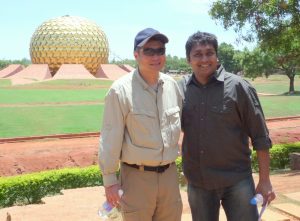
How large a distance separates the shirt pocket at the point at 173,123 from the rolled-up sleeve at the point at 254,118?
1.39ft

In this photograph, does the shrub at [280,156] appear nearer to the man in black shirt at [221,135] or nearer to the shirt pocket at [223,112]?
the man in black shirt at [221,135]

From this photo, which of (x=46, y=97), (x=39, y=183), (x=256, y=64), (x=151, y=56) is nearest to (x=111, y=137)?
(x=151, y=56)

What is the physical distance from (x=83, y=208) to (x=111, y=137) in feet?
7.41

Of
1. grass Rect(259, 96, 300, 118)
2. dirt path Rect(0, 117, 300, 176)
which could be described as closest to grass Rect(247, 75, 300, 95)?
grass Rect(259, 96, 300, 118)

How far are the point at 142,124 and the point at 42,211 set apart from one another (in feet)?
7.99

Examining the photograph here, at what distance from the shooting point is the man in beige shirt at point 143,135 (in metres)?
2.56

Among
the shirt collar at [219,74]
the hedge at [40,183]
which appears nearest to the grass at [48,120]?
the hedge at [40,183]

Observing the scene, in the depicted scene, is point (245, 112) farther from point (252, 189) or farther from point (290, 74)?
point (290, 74)

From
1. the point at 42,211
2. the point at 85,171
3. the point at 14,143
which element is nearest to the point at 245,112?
the point at 42,211

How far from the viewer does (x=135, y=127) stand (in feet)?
8.42

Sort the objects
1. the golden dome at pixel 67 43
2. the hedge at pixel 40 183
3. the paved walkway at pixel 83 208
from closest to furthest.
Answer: the paved walkway at pixel 83 208
the hedge at pixel 40 183
the golden dome at pixel 67 43

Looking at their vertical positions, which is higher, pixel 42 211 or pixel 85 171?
pixel 42 211

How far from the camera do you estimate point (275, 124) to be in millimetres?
14055

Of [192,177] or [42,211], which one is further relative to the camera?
[42,211]
